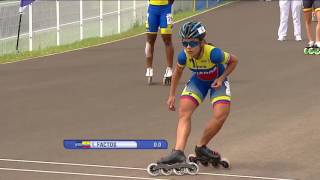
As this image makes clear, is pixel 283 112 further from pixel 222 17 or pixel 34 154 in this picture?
pixel 222 17

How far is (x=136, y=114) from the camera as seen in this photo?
12.8 m

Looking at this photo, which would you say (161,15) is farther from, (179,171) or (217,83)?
(179,171)

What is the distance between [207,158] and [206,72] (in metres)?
0.90

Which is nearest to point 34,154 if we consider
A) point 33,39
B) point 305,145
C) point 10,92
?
point 305,145

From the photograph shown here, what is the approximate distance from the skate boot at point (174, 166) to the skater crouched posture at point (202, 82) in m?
0.14

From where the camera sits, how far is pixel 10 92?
49.5 ft

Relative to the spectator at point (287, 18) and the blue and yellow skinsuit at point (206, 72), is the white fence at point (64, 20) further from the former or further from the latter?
the blue and yellow skinsuit at point (206, 72)

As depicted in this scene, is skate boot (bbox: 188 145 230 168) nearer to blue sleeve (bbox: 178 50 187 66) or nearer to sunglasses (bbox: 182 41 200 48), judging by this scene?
blue sleeve (bbox: 178 50 187 66)

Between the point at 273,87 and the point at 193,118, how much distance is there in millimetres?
2932

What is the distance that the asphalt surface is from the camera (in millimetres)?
9469

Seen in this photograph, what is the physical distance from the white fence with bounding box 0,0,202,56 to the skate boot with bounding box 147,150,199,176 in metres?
14.8

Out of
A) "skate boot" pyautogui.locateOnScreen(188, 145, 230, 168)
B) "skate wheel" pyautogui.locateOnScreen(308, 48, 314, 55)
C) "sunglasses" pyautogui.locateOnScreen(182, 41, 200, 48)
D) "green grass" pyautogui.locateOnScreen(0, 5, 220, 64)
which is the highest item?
"sunglasses" pyautogui.locateOnScreen(182, 41, 200, 48)

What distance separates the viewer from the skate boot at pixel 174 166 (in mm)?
8914

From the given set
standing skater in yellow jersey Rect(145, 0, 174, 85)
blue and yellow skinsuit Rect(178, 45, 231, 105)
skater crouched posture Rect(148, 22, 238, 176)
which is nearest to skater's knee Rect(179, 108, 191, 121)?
skater crouched posture Rect(148, 22, 238, 176)
